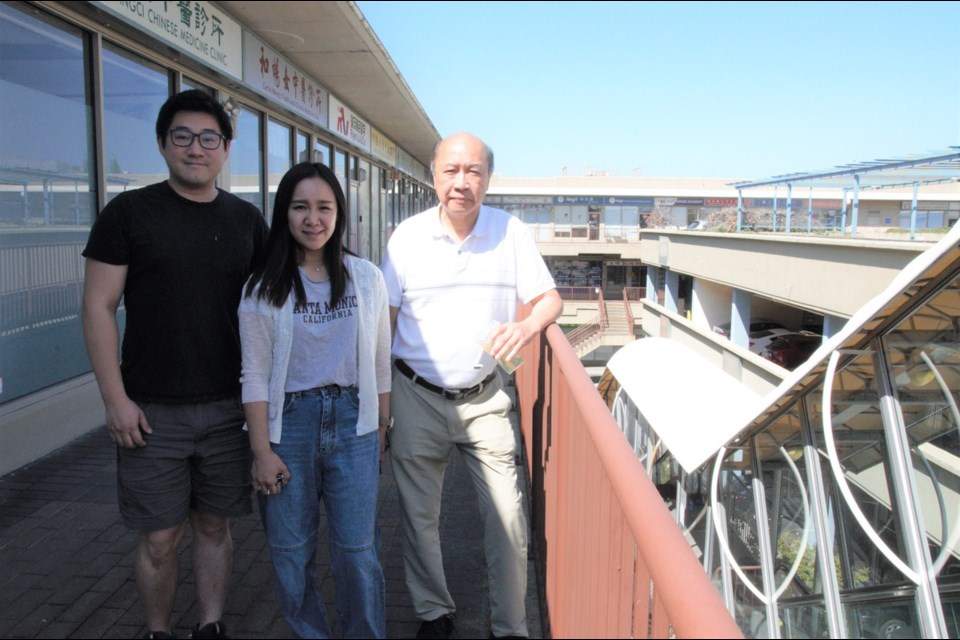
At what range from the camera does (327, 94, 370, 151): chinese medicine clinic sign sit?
1059cm

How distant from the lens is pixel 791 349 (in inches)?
1185

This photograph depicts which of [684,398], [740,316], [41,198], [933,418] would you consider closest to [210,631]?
[41,198]

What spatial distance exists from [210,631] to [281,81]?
6426 mm

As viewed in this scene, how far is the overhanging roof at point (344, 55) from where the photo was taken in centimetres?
187

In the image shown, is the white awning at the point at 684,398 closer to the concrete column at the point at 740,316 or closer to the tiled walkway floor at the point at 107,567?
the tiled walkway floor at the point at 107,567

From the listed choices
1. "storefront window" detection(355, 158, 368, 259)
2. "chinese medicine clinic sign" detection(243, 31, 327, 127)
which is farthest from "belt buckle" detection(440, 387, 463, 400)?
"storefront window" detection(355, 158, 368, 259)

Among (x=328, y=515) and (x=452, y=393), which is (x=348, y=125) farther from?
(x=328, y=515)

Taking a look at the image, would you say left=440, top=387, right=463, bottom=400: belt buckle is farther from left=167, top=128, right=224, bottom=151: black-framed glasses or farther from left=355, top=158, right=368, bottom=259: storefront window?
left=355, top=158, right=368, bottom=259: storefront window

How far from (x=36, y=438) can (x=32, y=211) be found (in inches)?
55.8

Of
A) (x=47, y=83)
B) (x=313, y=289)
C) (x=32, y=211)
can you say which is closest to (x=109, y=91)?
(x=47, y=83)

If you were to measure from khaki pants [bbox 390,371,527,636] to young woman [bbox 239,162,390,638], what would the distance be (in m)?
0.34

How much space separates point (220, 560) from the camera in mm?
2650

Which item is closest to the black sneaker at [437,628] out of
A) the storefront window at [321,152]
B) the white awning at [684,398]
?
the white awning at [684,398]

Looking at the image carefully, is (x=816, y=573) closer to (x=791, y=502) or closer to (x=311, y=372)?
(x=791, y=502)
